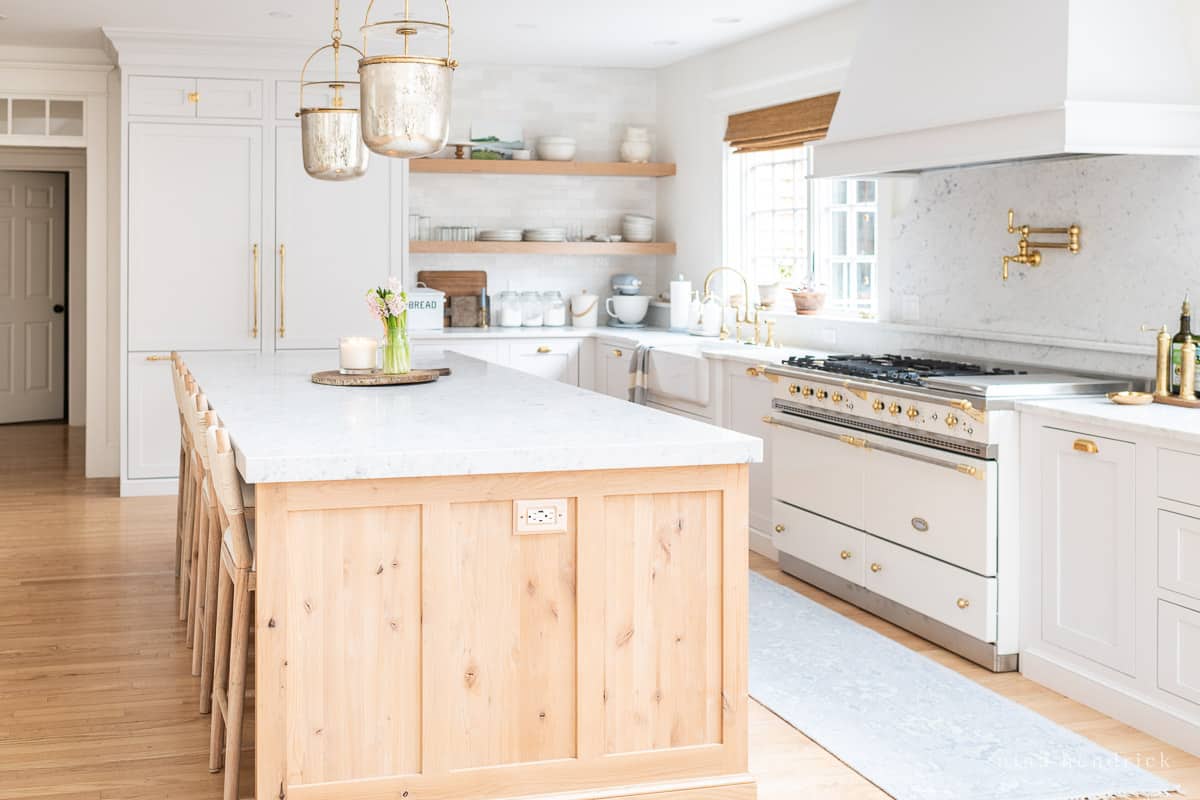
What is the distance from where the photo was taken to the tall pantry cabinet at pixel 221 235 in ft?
24.0

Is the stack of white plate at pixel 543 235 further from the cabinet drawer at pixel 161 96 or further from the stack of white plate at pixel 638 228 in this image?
the cabinet drawer at pixel 161 96

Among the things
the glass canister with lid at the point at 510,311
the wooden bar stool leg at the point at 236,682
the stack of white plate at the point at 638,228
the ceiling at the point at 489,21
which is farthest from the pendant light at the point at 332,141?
the stack of white plate at the point at 638,228

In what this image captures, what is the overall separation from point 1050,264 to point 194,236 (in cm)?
480

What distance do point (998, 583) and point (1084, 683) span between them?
408 mm

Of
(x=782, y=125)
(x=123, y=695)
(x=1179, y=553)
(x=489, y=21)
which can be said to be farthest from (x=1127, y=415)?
(x=489, y=21)

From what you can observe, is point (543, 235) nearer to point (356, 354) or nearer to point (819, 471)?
point (819, 471)

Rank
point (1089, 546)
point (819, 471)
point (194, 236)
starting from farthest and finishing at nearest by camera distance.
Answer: point (194, 236)
point (819, 471)
point (1089, 546)

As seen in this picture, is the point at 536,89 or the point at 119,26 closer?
the point at 119,26

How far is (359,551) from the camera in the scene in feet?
9.07

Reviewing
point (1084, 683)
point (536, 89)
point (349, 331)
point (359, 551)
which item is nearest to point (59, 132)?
point (349, 331)

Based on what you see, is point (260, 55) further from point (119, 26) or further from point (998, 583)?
point (998, 583)

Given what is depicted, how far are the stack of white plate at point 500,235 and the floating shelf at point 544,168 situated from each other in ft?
1.18

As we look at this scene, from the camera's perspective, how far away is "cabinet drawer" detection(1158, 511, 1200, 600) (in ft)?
11.0

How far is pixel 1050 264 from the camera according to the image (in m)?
4.81
